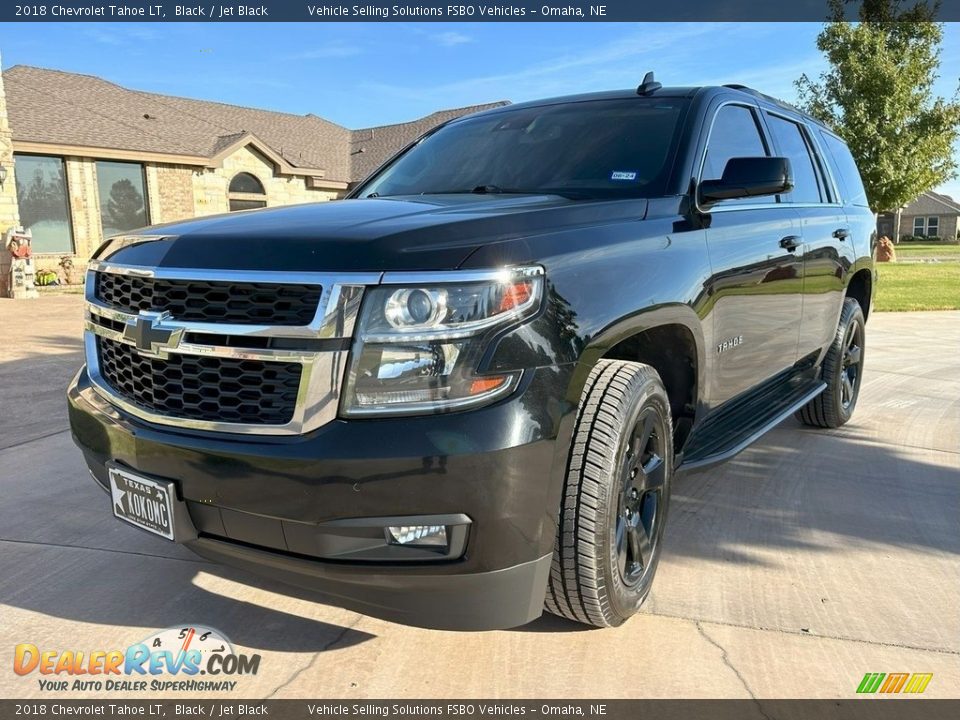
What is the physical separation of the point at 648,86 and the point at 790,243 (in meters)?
1.11

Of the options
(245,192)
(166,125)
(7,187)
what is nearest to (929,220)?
(245,192)

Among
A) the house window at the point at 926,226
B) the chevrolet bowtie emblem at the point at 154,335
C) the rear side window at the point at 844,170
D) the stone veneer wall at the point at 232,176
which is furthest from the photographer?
the house window at the point at 926,226

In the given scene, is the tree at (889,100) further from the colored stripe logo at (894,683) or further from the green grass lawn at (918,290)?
the colored stripe logo at (894,683)

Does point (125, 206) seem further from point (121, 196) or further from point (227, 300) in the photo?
point (227, 300)

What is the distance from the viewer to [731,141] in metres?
3.69

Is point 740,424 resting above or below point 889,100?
below

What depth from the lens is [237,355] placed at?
2.11 metres

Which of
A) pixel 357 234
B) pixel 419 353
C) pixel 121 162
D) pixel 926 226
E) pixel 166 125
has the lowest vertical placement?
pixel 926 226

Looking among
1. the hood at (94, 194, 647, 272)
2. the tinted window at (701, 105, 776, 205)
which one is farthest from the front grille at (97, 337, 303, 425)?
the tinted window at (701, 105, 776, 205)

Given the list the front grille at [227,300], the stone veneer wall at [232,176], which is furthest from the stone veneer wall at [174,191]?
the front grille at [227,300]

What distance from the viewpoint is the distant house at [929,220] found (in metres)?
74.7

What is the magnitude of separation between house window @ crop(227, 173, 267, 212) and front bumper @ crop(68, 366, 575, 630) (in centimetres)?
2392

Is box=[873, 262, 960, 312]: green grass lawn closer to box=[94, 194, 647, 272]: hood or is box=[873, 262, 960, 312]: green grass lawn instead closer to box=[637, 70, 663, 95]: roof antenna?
box=[637, 70, 663, 95]: roof antenna
